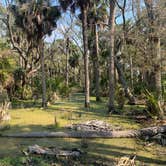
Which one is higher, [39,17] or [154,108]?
[39,17]

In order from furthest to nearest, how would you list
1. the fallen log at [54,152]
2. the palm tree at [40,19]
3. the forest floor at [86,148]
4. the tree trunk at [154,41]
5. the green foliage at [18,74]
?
the green foliage at [18,74], the palm tree at [40,19], the tree trunk at [154,41], the fallen log at [54,152], the forest floor at [86,148]

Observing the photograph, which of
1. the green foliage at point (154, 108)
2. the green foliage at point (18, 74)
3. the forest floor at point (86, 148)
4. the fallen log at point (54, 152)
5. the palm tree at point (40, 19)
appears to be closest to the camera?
the forest floor at point (86, 148)

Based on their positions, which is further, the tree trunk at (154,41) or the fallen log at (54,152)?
the tree trunk at (154,41)

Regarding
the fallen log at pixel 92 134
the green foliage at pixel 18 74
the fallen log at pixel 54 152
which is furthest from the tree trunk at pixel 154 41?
the green foliage at pixel 18 74

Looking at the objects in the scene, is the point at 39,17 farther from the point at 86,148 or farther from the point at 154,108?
the point at 86,148

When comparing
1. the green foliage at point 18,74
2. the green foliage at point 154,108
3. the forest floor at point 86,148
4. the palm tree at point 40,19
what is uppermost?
the palm tree at point 40,19

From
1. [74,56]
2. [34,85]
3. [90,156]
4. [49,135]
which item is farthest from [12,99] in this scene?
[74,56]

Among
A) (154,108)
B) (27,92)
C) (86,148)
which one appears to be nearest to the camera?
(86,148)

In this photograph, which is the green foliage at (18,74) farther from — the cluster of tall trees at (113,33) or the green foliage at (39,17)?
the green foliage at (39,17)

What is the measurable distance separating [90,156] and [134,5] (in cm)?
1598

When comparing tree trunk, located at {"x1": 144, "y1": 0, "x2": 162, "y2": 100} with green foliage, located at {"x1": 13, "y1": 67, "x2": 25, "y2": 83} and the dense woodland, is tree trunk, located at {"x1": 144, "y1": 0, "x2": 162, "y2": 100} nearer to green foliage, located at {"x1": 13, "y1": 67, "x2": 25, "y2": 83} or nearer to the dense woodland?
the dense woodland

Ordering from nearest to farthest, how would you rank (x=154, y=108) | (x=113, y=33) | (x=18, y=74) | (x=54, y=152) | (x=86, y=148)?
1. (x=54, y=152)
2. (x=86, y=148)
3. (x=154, y=108)
4. (x=113, y=33)
5. (x=18, y=74)

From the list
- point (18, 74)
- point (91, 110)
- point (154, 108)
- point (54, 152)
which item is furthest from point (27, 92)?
point (54, 152)

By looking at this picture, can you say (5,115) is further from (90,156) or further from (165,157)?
(165,157)
